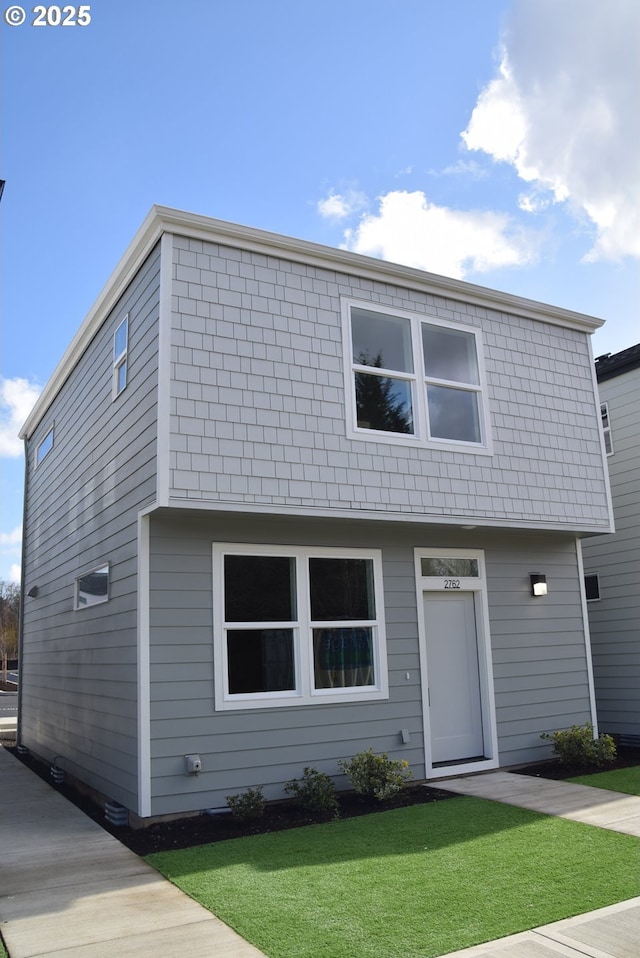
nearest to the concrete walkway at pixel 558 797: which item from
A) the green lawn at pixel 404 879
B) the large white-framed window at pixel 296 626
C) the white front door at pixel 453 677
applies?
the green lawn at pixel 404 879

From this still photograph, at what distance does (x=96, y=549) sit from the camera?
30.0 ft

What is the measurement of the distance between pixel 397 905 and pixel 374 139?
27.1 feet

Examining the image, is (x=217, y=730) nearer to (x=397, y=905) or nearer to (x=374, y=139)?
(x=397, y=905)

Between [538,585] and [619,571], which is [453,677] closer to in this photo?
[538,585]

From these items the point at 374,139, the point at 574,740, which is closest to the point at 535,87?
the point at 374,139

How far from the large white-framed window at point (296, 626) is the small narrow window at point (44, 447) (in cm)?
622

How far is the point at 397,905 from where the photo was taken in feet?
14.8

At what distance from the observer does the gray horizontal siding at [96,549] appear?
Answer: 7520mm

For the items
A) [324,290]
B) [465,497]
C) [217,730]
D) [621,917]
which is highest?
[324,290]

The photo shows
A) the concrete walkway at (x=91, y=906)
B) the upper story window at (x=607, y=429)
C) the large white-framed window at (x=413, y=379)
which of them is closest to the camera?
the concrete walkway at (x=91, y=906)

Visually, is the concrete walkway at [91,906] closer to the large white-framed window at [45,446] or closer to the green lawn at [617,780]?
the green lawn at [617,780]

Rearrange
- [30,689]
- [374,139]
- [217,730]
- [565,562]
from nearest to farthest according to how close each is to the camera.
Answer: [217,730], [374,139], [565,562], [30,689]

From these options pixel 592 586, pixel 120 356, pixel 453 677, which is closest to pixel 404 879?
pixel 453 677

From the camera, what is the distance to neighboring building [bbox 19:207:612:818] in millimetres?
7211
